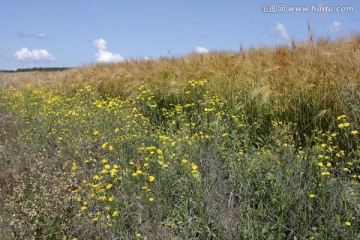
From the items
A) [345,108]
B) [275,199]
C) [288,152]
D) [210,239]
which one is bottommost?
[210,239]

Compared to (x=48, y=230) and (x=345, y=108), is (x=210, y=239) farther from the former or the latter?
(x=345, y=108)

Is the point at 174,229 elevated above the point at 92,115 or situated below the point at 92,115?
below

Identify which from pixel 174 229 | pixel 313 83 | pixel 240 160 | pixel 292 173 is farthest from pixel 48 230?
pixel 313 83

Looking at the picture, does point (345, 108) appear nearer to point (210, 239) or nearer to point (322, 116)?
point (322, 116)

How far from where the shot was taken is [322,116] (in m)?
4.32

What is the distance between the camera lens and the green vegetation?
111 inches

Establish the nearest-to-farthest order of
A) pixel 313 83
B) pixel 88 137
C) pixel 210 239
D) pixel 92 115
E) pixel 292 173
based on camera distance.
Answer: pixel 210 239 < pixel 292 173 < pixel 313 83 < pixel 88 137 < pixel 92 115

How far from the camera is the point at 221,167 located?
11.6ft

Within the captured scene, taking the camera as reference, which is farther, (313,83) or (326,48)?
(326,48)

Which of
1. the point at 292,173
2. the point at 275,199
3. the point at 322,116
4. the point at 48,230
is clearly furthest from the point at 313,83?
the point at 48,230

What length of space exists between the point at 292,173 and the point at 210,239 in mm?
937

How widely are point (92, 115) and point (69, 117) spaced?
606mm

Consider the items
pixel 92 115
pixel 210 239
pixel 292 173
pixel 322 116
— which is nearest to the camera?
pixel 210 239

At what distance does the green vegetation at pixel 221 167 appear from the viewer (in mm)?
2819
